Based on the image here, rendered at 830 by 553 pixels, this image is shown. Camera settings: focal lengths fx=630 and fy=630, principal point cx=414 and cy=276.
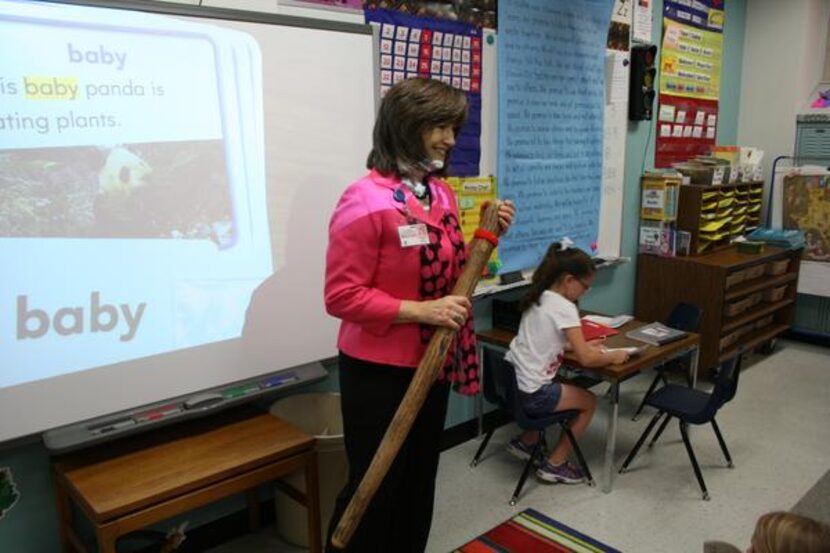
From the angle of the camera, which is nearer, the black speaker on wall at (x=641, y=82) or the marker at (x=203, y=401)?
the marker at (x=203, y=401)

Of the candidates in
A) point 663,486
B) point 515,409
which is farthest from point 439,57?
point 663,486

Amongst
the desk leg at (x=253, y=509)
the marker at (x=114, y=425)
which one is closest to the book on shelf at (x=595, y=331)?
the desk leg at (x=253, y=509)

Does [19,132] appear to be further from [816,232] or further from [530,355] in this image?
[816,232]

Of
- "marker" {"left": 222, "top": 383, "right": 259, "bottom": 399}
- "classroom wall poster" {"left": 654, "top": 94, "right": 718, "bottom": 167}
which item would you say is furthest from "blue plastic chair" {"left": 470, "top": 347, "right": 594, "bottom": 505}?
"classroom wall poster" {"left": 654, "top": 94, "right": 718, "bottom": 167}

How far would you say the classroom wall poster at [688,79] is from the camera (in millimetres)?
3787

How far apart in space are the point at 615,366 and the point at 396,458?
1151mm

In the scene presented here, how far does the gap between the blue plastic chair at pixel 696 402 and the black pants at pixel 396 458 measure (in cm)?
129

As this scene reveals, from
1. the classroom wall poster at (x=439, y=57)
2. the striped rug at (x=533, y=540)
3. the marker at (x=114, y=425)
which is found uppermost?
the classroom wall poster at (x=439, y=57)

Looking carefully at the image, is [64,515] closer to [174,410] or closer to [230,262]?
[174,410]

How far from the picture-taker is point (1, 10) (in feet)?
4.83

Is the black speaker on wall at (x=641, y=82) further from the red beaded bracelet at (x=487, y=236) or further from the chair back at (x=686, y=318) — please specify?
the red beaded bracelet at (x=487, y=236)

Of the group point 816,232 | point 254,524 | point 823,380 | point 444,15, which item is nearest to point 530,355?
point 254,524

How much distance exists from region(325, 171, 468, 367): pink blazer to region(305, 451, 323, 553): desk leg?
0.50 metres

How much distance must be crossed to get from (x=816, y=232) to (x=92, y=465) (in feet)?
14.5
